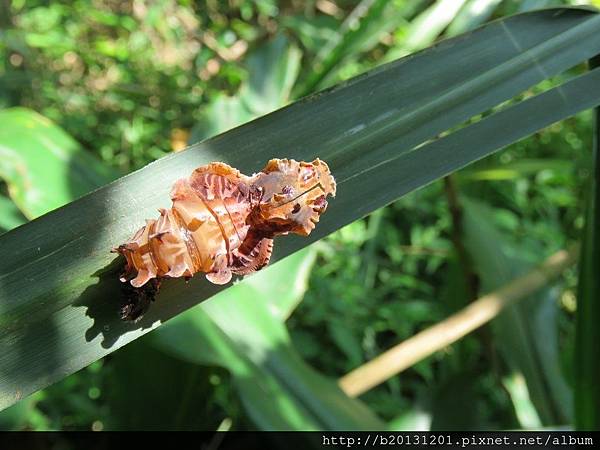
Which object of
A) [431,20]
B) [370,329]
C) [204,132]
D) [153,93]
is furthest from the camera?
[153,93]

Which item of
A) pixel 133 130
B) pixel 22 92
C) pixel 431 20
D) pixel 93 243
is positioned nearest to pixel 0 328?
pixel 93 243

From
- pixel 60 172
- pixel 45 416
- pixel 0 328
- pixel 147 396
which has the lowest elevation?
pixel 45 416

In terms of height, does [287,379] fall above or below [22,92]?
above

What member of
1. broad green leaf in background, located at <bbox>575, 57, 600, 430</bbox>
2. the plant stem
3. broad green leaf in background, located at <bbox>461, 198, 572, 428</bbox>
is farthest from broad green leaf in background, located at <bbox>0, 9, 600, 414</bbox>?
broad green leaf in background, located at <bbox>461, 198, 572, 428</bbox>

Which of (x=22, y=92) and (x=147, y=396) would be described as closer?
(x=147, y=396)

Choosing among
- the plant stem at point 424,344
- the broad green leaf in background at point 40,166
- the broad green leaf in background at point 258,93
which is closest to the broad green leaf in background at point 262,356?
the plant stem at point 424,344

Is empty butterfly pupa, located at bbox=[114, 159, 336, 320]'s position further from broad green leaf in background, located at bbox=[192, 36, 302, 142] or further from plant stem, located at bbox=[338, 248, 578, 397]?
broad green leaf in background, located at bbox=[192, 36, 302, 142]

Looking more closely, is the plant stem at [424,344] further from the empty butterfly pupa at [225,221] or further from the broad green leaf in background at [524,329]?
the empty butterfly pupa at [225,221]

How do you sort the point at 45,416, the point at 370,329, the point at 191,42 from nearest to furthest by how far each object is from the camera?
1. the point at 45,416
2. the point at 370,329
3. the point at 191,42

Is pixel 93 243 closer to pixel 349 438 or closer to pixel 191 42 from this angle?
pixel 349 438
